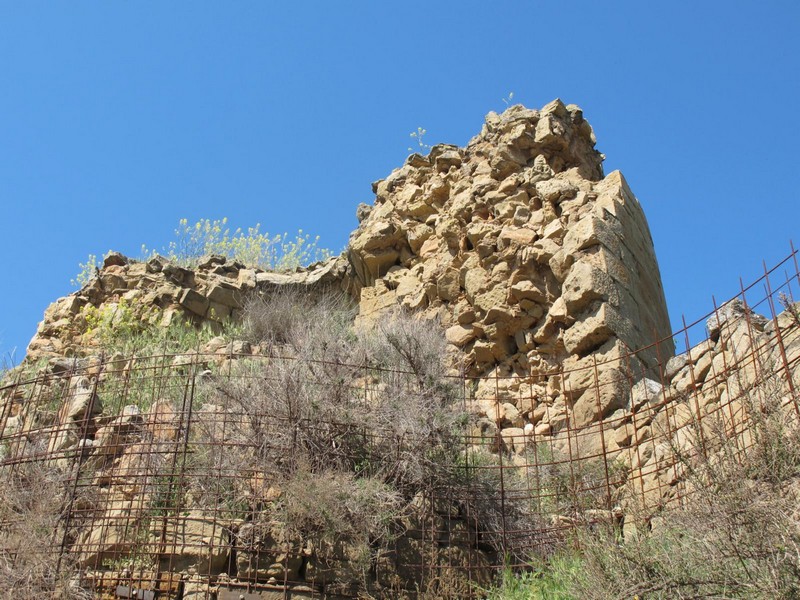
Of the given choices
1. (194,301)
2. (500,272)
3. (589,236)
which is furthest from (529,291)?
(194,301)

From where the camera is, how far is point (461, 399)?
377 inches

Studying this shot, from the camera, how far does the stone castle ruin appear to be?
7.62m

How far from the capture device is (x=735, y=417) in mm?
7535

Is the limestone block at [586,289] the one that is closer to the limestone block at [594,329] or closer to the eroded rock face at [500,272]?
the eroded rock face at [500,272]

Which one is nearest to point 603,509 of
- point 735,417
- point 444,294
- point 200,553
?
point 735,417

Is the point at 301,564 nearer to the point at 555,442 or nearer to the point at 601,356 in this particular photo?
the point at 555,442

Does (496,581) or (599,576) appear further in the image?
(496,581)

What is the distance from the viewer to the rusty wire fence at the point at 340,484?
752cm

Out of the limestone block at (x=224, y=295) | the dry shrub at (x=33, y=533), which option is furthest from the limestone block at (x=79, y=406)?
the limestone block at (x=224, y=295)

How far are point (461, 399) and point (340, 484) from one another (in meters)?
2.09

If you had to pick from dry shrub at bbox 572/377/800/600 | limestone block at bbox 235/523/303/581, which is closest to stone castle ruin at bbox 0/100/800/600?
limestone block at bbox 235/523/303/581

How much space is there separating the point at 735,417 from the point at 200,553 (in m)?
4.78

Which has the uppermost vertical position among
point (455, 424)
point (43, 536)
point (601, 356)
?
point (601, 356)

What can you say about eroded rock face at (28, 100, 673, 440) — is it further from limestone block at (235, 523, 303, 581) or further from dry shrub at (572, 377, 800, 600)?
limestone block at (235, 523, 303, 581)
